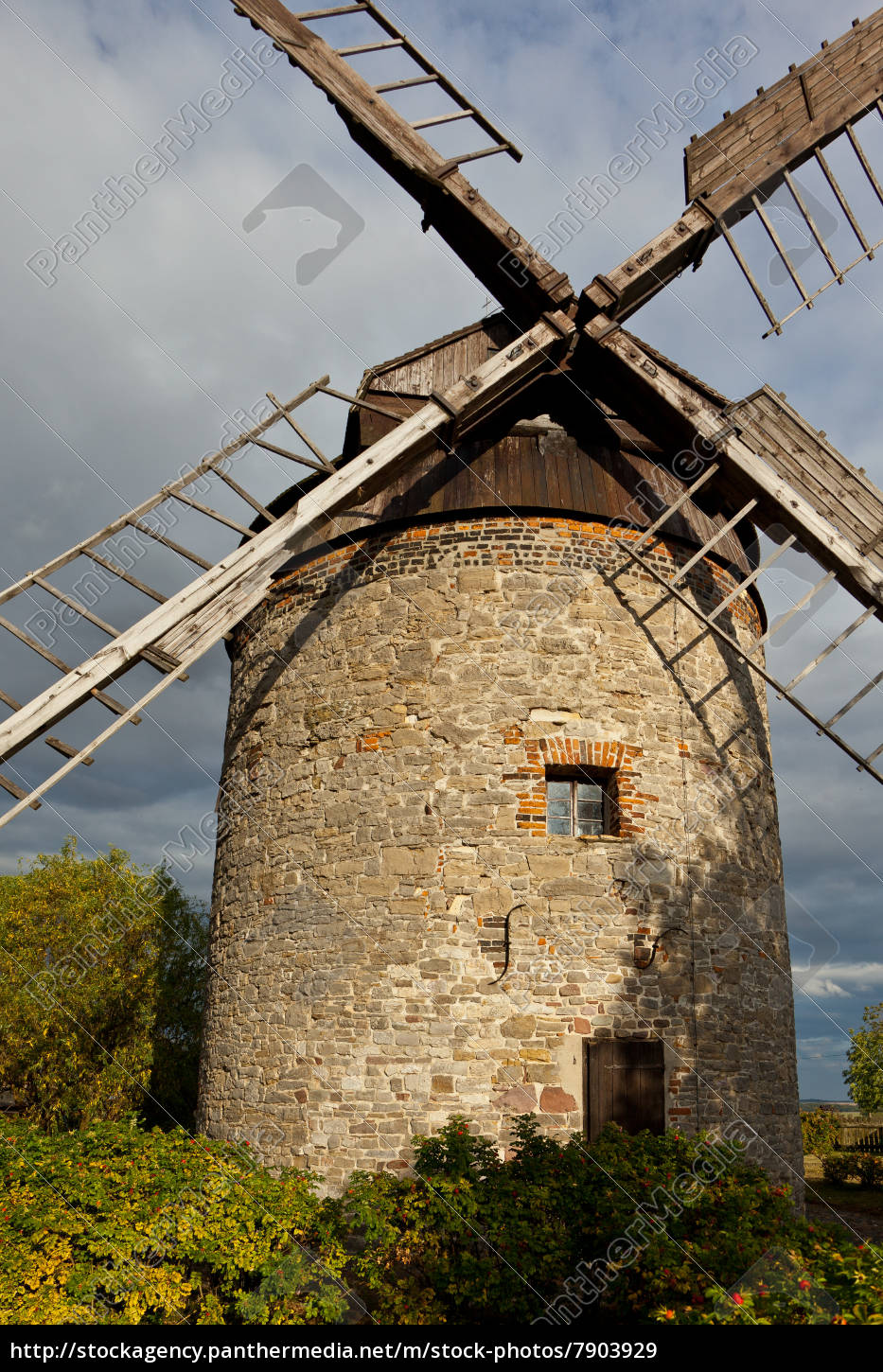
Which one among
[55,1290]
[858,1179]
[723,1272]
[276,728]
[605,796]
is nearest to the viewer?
[723,1272]

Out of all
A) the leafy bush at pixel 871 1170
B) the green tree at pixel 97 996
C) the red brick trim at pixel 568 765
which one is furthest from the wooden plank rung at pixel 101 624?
the leafy bush at pixel 871 1170

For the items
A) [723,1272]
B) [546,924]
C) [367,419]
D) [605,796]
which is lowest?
[723,1272]

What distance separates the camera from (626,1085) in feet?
23.5

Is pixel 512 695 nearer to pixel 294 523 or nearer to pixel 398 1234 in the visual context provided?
pixel 294 523

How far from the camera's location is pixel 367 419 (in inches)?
380

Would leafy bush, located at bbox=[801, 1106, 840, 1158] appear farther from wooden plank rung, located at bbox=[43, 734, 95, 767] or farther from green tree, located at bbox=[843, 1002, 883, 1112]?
wooden plank rung, located at bbox=[43, 734, 95, 767]

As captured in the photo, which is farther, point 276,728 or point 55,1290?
point 276,728

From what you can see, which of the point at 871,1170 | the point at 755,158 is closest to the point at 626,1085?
the point at 755,158

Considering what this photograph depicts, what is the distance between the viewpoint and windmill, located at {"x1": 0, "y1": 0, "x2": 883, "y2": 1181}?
7387 mm

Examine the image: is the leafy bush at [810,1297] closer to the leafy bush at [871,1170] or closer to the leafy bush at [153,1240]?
the leafy bush at [153,1240]

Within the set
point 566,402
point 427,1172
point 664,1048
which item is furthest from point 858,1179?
point 566,402

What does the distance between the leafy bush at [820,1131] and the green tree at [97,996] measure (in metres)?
11.8

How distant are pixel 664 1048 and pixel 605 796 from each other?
213cm

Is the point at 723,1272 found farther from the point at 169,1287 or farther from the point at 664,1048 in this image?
the point at 169,1287
